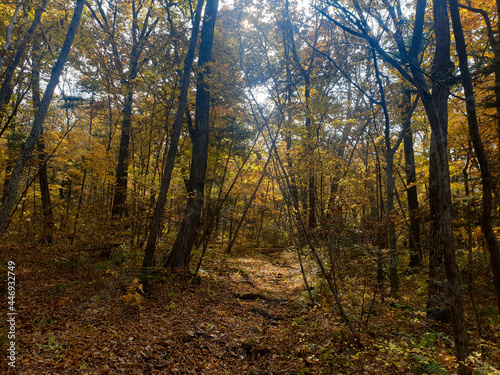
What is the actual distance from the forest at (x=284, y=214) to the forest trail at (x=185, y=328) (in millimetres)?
41

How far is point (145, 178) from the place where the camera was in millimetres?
9883

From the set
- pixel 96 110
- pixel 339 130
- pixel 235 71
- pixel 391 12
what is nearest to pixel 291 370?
pixel 235 71

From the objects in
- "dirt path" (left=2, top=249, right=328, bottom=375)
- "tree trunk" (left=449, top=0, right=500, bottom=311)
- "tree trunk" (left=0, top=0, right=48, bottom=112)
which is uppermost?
"tree trunk" (left=0, top=0, right=48, bottom=112)

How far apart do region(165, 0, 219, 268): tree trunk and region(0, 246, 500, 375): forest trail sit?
2.65 feet

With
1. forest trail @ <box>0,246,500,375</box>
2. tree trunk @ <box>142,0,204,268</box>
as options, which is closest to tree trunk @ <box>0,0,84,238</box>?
forest trail @ <box>0,246,500,375</box>

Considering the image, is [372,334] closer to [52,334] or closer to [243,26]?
[52,334]

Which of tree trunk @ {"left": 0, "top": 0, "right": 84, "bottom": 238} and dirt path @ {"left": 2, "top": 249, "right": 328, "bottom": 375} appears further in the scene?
tree trunk @ {"left": 0, "top": 0, "right": 84, "bottom": 238}

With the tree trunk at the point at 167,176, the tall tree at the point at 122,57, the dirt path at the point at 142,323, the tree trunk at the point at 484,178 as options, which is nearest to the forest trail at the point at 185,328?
the dirt path at the point at 142,323

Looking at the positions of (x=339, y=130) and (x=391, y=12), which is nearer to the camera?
Result: (x=391, y=12)

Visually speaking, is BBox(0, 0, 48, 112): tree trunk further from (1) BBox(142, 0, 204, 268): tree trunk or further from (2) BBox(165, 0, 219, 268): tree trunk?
(2) BBox(165, 0, 219, 268): tree trunk

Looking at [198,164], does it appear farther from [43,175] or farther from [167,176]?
[43,175]

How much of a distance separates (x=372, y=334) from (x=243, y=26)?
10.6m

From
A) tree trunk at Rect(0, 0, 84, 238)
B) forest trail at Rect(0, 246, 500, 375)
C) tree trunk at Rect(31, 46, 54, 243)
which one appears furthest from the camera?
tree trunk at Rect(31, 46, 54, 243)

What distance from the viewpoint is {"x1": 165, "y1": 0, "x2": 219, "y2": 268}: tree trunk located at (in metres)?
7.71
